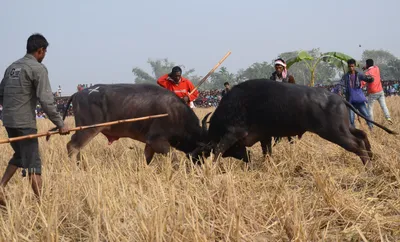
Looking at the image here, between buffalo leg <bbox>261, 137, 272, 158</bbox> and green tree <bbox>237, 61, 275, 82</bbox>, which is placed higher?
buffalo leg <bbox>261, 137, 272, 158</bbox>

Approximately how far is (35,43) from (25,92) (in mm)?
488

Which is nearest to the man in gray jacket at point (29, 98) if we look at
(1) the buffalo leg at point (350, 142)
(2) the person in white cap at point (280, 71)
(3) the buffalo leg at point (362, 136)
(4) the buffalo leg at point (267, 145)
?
(4) the buffalo leg at point (267, 145)

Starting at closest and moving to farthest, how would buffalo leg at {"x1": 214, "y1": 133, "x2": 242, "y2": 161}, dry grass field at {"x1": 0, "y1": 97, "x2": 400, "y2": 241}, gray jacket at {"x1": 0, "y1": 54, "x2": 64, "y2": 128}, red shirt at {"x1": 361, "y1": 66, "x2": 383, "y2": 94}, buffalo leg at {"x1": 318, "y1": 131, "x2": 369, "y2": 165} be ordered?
dry grass field at {"x1": 0, "y1": 97, "x2": 400, "y2": 241}, gray jacket at {"x1": 0, "y1": 54, "x2": 64, "y2": 128}, buffalo leg at {"x1": 318, "y1": 131, "x2": 369, "y2": 165}, buffalo leg at {"x1": 214, "y1": 133, "x2": 242, "y2": 161}, red shirt at {"x1": 361, "y1": 66, "x2": 383, "y2": 94}

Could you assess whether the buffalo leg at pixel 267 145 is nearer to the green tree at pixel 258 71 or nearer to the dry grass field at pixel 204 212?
the dry grass field at pixel 204 212

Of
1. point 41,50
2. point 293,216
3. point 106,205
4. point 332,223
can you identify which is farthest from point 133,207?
point 41,50

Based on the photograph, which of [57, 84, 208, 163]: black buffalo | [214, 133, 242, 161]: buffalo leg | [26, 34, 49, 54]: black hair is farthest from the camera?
[57, 84, 208, 163]: black buffalo

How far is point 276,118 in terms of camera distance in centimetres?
551

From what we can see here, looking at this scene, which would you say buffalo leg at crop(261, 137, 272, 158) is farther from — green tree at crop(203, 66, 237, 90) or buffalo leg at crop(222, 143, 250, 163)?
green tree at crop(203, 66, 237, 90)

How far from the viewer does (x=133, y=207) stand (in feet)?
10.7

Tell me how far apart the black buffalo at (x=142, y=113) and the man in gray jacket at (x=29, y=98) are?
1.95 m

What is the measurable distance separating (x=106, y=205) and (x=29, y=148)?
1.32m

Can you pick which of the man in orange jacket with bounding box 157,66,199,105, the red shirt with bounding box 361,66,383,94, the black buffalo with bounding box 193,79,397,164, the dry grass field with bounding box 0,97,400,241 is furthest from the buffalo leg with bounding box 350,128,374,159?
the red shirt with bounding box 361,66,383,94

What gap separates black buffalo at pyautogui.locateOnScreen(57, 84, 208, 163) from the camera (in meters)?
6.11

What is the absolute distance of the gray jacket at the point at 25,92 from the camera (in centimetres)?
393
